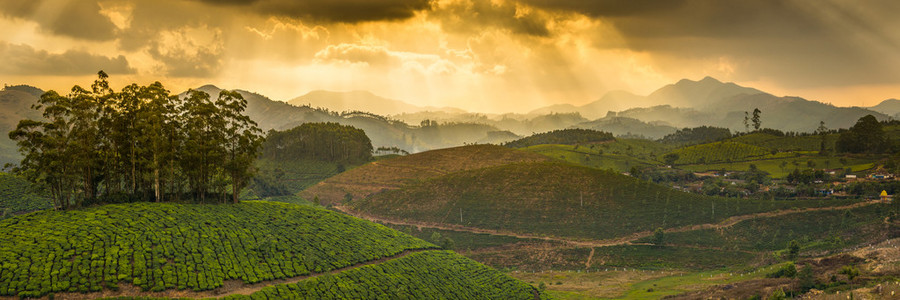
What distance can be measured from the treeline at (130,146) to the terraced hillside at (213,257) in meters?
4.19

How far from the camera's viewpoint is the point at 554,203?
13375cm

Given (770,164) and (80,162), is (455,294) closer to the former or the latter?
(80,162)

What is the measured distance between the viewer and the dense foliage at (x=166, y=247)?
43128 millimetres

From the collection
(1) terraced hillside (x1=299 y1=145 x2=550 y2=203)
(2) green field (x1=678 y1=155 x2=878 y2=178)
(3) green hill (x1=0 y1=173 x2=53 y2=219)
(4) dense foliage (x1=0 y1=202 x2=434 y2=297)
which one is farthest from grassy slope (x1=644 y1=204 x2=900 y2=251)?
(3) green hill (x1=0 y1=173 x2=53 y2=219)

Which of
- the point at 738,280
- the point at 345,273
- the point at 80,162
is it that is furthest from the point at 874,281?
the point at 80,162

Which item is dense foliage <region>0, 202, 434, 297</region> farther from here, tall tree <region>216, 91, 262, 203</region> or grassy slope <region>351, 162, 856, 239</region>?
grassy slope <region>351, 162, 856, 239</region>

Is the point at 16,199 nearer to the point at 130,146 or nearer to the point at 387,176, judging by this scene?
the point at 130,146

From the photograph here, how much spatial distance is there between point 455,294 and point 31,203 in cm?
7319

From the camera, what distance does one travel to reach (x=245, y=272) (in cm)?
5066

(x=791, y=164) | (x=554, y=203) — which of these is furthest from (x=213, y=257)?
(x=791, y=164)

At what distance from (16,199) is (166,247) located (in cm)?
5756

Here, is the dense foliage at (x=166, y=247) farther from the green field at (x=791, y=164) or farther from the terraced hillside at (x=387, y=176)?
the green field at (x=791, y=164)

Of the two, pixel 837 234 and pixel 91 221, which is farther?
pixel 837 234

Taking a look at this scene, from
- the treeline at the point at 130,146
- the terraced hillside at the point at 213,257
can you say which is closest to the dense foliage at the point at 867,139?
the terraced hillside at the point at 213,257
